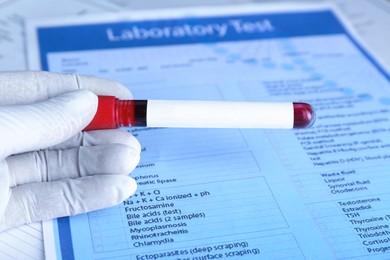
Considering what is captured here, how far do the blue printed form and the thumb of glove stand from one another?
77 mm

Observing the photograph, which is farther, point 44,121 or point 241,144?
point 241,144

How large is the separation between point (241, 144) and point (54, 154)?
→ 0.65 ft

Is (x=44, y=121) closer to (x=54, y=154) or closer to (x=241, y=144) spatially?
(x=54, y=154)

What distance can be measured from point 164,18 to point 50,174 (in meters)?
0.36

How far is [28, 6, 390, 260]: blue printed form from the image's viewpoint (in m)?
0.52

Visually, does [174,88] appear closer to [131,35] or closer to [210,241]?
[131,35]

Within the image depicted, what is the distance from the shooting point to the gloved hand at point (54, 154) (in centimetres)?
52

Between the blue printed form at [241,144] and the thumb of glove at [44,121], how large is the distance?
77mm

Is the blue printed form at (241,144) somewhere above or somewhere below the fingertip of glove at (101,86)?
below

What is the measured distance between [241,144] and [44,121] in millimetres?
217

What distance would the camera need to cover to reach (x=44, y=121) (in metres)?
0.52

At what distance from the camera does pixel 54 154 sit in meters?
0.57

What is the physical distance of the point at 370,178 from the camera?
0.60 meters

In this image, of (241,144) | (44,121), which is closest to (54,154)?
(44,121)
